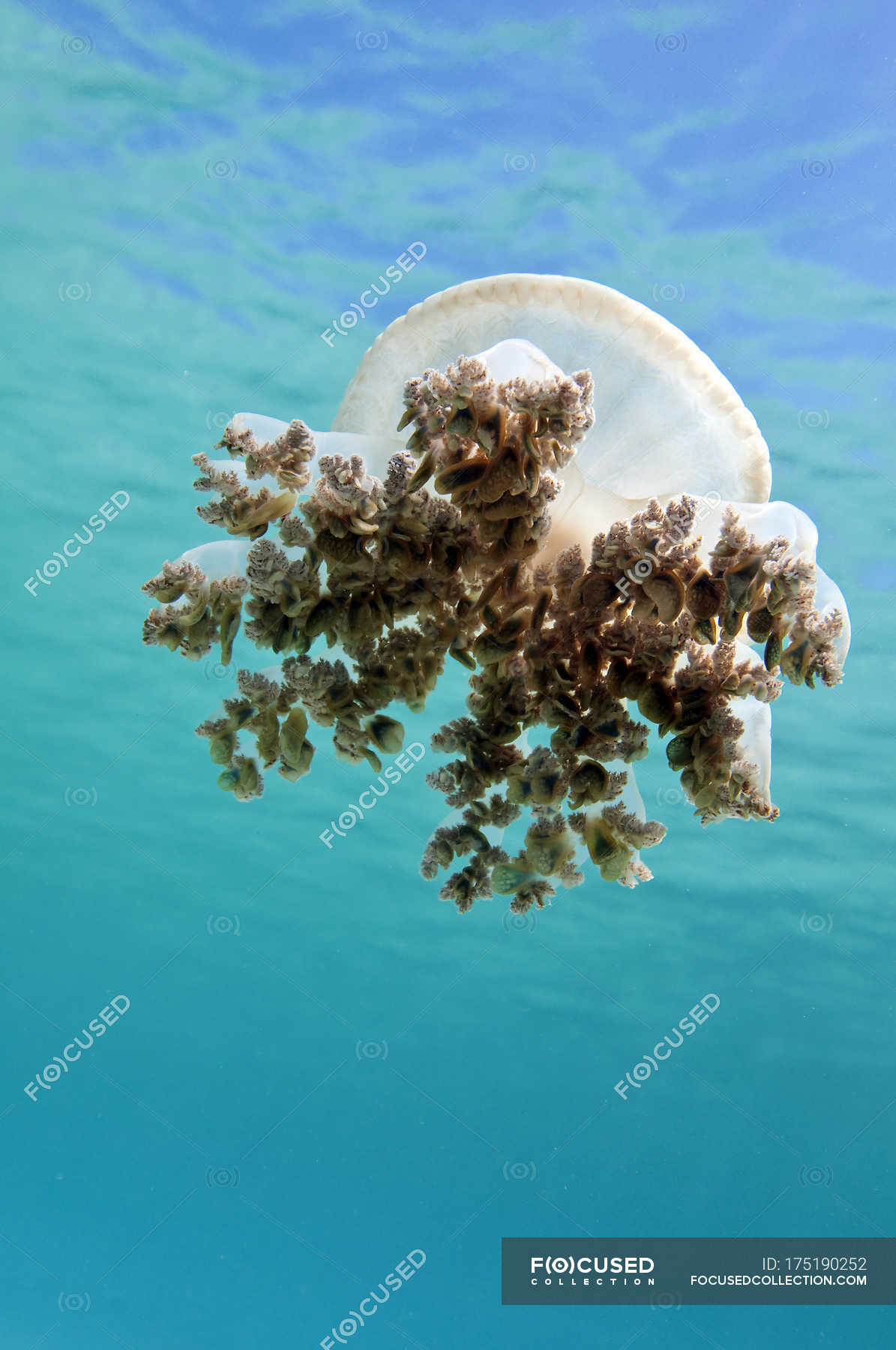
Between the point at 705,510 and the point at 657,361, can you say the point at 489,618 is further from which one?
the point at 657,361

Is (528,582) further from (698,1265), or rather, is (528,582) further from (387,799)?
(698,1265)

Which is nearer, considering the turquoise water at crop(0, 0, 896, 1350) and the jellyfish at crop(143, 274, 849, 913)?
the jellyfish at crop(143, 274, 849, 913)

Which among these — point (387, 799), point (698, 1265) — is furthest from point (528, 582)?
point (698, 1265)

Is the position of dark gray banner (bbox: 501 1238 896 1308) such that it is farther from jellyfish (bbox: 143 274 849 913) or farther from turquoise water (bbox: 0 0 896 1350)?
jellyfish (bbox: 143 274 849 913)

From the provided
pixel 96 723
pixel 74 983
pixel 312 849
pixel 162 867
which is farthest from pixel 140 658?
pixel 74 983

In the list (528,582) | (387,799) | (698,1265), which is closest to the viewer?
(528,582)

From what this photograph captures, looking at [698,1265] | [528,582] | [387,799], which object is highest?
[387,799]

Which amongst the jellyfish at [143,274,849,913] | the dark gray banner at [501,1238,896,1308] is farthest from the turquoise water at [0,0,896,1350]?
the jellyfish at [143,274,849,913]

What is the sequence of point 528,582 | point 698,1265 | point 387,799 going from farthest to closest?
point 698,1265 → point 387,799 → point 528,582
